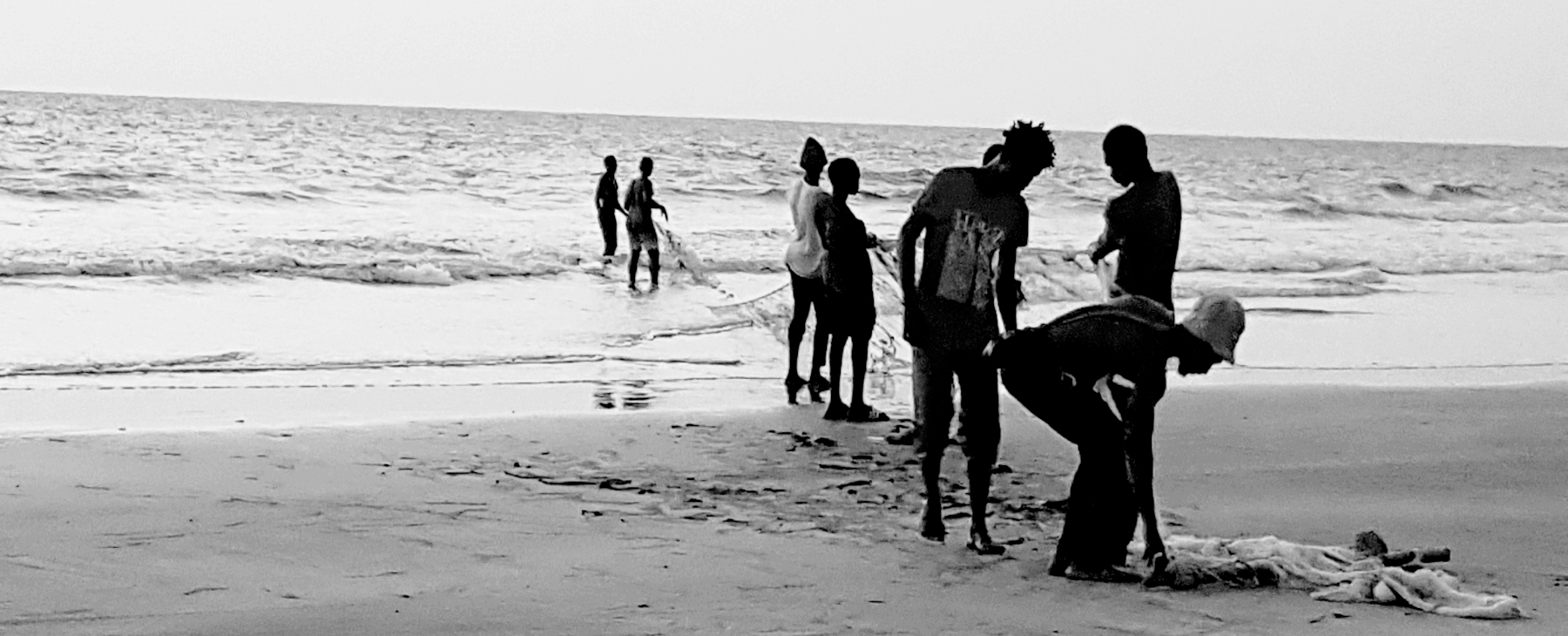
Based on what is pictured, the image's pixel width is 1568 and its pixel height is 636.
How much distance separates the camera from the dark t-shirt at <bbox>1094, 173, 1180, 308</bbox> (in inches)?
220

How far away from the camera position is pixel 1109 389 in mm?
5191

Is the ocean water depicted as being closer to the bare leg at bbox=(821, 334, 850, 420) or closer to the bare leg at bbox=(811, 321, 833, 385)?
the bare leg at bbox=(811, 321, 833, 385)

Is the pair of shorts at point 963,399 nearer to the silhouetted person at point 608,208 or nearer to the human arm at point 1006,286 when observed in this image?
the human arm at point 1006,286

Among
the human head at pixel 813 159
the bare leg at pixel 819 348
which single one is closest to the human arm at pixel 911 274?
the human head at pixel 813 159

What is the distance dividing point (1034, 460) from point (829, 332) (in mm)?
1658

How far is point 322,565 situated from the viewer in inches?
206

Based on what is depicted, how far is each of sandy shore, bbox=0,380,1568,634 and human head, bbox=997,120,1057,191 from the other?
4.26 ft

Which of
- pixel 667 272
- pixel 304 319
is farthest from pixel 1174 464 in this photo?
pixel 667 272

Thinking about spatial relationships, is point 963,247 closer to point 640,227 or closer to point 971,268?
point 971,268

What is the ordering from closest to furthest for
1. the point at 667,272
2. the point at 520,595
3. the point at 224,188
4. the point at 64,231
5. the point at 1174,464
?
the point at 520,595, the point at 1174,464, the point at 667,272, the point at 64,231, the point at 224,188

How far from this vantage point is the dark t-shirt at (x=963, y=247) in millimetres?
5441

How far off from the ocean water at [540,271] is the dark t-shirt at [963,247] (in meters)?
3.50

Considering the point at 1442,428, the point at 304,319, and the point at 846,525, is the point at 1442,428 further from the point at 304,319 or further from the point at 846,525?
the point at 304,319

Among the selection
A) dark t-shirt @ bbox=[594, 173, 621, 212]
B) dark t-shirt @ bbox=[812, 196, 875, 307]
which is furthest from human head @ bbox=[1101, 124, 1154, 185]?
dark t-shirt @ bbox=[594, 173, 621, 212]
